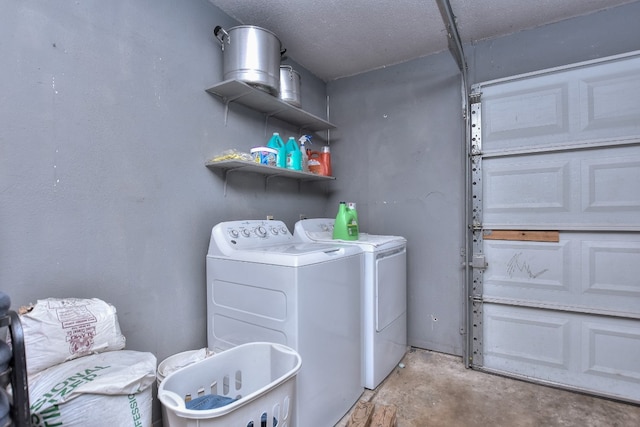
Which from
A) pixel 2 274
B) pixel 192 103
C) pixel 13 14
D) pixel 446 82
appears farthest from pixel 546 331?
pixel 13 14

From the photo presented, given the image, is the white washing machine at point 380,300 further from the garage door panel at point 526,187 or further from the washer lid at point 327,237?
the garage door panel at point 526,187

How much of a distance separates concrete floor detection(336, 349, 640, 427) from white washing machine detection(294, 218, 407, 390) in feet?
0.51

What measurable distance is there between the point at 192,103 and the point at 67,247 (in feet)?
3.31

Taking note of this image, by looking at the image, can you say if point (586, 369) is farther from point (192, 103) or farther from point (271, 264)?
point (192, 103)

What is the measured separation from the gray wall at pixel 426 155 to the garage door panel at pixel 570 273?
0.29m

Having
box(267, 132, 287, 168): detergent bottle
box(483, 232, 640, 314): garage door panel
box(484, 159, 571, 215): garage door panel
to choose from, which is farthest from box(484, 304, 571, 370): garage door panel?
box(267, 132, 287, 168): detergent bottle

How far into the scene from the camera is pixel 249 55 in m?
1.88

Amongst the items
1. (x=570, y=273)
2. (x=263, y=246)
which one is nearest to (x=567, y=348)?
(x=570, y=273)

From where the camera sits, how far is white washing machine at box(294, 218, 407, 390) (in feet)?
6.54

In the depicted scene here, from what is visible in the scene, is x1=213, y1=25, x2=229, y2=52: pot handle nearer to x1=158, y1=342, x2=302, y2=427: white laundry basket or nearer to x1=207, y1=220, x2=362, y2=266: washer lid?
x1=207, y1=220, x2=362, y2=266: washer lid

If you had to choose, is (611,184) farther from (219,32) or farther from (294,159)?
(219,32)

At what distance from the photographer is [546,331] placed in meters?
2.19

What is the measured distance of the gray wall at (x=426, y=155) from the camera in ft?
7.70

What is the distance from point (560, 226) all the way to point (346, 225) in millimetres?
1461
